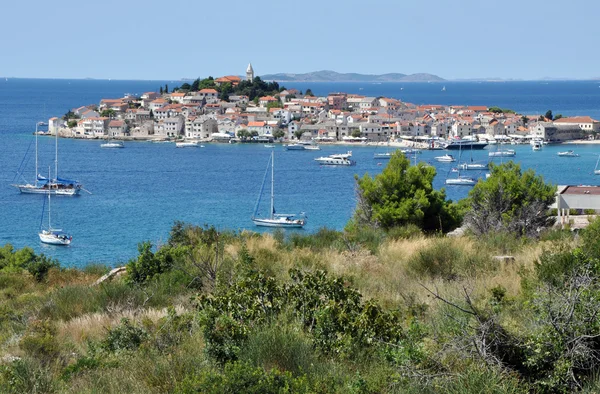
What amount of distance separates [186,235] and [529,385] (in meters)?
6.91

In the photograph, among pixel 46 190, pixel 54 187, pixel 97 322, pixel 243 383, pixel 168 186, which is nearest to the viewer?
pixel 243 383

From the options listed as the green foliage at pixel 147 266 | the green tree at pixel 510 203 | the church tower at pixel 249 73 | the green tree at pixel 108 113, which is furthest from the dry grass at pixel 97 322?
the church tower at pixel 249 73

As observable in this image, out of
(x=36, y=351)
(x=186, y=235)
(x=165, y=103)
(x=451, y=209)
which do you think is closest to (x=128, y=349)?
(x=36, y=351)

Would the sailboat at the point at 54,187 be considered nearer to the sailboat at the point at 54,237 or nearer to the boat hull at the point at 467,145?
the sailboat at the point at 54,237

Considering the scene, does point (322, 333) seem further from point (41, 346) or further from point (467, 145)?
point (467, 145)

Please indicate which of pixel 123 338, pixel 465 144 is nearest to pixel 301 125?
pixel 465 144

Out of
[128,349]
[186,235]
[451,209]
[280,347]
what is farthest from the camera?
[451,209]

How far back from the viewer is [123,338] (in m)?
4.46

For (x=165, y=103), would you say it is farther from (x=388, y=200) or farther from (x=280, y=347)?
(x=280, y=347)

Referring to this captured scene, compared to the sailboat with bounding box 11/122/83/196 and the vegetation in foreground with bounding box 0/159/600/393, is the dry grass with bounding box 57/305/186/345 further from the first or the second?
the sailboat with bounding box 11/122/83/196

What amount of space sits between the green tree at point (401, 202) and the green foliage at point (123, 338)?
7619 mm

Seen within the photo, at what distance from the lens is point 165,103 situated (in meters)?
82.4

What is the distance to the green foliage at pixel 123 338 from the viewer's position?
14.5 feet

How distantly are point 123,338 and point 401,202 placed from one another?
8221mm
